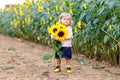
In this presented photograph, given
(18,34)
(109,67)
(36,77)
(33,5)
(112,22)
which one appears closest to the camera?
(36,77)

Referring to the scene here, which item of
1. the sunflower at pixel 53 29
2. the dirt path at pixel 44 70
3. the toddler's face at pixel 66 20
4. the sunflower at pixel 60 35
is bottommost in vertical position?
the dirt path at pixel 44 70

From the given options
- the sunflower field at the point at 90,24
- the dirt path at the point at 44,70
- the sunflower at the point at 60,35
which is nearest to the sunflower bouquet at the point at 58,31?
the sunflower at the point at 60,35

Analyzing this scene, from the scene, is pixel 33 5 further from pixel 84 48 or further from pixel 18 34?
pixel 84 48

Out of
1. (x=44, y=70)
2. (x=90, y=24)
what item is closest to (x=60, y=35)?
(x=44, y=70)

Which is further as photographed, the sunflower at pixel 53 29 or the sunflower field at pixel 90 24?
the sunflower field at pixel 90 24

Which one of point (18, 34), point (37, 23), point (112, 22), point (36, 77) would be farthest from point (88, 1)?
point (18, 34)

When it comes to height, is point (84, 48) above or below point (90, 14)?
below

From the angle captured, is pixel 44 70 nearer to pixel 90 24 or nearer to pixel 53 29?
→ pixel 53 29

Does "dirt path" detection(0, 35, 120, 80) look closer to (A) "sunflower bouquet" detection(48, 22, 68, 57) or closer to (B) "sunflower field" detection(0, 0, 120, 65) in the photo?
(B) "sunflower field" detection(0, 0, 120, 65)

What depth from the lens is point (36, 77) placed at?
479cm

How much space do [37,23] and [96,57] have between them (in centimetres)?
254

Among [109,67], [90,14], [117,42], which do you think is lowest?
[109,67]

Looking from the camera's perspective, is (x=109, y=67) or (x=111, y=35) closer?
(x=111, y=35)

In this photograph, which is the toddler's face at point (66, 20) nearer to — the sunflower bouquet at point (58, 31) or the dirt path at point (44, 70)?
the sunflower bouquet at point (58, 31)
